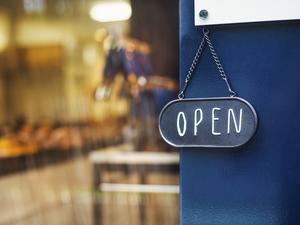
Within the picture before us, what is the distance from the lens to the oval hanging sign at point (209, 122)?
131 cm

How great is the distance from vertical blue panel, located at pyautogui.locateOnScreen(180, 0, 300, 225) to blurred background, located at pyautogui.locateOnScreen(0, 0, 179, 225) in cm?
176

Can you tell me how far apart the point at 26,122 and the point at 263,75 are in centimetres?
906

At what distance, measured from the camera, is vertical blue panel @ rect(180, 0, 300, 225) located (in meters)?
1.33

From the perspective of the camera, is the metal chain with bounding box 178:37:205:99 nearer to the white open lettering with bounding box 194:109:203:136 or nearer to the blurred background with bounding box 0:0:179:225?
the white open lettering with bounding box 194:109:203:136

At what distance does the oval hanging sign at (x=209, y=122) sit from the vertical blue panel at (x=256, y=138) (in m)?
0.04

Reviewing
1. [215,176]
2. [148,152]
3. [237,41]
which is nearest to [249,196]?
[215,176]

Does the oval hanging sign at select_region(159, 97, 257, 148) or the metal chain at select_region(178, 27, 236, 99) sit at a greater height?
the metal chain at select_region(178, 27, 236, 99)

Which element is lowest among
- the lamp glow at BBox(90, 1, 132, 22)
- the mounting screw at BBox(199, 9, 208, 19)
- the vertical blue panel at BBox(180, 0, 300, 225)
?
the vertical blue panel at BBox(180, 0, 300, 225)

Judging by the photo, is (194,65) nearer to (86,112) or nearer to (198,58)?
(198,58)

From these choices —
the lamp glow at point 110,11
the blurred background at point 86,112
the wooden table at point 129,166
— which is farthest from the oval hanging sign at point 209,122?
the lamp glow at point 110,11

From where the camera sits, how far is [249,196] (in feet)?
4.49

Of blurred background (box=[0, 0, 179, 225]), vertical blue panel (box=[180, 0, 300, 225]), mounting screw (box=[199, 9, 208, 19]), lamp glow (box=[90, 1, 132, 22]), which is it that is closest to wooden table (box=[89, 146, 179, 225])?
blurred background (box=[0, 0, 179, 225])

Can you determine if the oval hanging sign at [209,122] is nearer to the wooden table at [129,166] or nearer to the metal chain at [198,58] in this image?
the metal chain at [198,58]

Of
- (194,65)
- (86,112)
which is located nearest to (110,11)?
(86,112)
